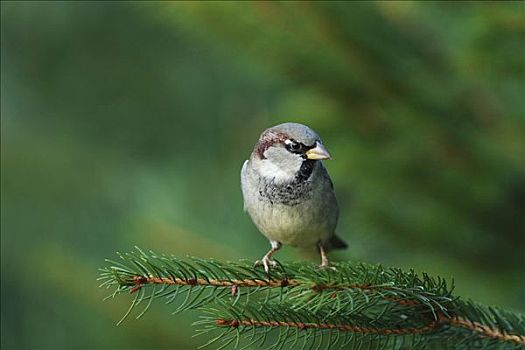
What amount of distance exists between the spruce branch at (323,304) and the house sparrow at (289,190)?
2.18 ft

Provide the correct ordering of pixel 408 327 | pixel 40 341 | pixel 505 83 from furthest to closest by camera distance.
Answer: pixel 40 341, pixel 505 83, pixel 408 327

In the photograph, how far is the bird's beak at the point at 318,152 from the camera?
2.87 meters

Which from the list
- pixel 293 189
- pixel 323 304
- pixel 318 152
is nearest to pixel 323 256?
pixel 293 189

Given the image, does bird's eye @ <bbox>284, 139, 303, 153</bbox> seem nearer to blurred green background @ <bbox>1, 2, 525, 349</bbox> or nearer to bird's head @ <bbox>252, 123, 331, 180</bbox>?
bird's head @ <bbox>252, 123, 331, 180</bbox>

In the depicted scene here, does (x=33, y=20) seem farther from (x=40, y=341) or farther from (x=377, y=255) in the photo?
(x=377, y=255)

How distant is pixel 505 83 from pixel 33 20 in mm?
3765

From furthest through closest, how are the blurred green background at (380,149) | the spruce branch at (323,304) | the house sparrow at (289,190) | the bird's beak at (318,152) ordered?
the blurred green background at (380,149) < the house sparrow at (289,190) < the bird's beak at (318,152) < the spruce branch at (323,304)

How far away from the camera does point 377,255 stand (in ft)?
12.5

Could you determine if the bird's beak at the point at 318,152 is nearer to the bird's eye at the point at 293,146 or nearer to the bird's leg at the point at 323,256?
the bird's eye at the point at 293,146

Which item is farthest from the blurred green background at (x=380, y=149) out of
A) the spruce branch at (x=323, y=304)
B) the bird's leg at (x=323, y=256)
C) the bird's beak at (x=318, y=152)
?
the spruce branch at (x=323, y=304)

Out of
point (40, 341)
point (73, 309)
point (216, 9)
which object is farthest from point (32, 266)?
point (216, 9)

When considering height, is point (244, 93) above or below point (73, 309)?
above

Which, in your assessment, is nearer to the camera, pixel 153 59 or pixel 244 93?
pixel 244 93

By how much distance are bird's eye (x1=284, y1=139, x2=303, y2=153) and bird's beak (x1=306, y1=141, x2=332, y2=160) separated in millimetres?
29
